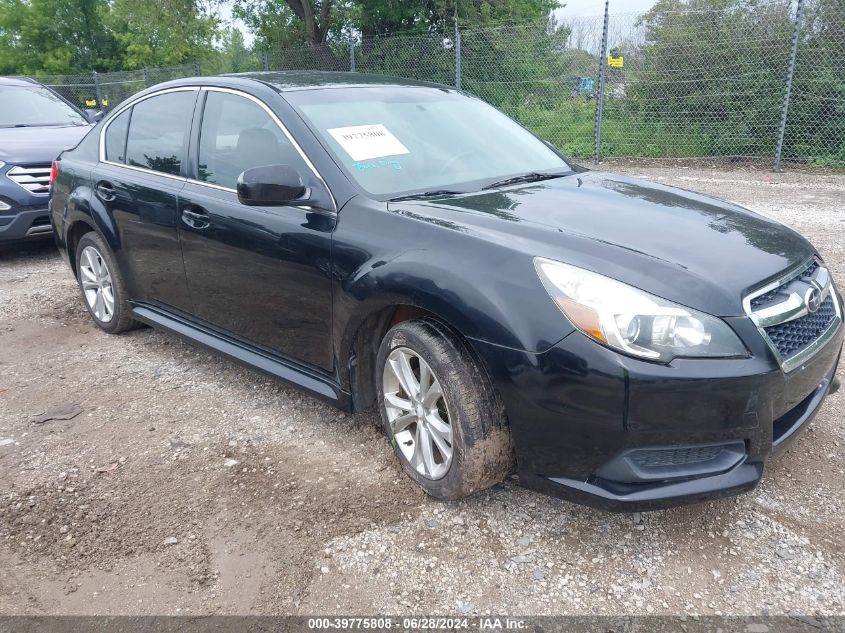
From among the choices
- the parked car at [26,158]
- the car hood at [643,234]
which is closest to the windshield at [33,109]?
the parked car at [26,158]

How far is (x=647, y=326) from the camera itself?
2174 millimetres

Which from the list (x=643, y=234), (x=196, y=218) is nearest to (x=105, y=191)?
(x=196, y=218)

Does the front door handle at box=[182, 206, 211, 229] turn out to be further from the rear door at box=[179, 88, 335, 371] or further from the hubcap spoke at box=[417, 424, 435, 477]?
the hubcap spoke at box=[417, 424, 435, 477]

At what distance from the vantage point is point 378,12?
58.1 feet

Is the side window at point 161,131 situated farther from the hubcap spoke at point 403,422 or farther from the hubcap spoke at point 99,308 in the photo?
the hubcap spoke at point 403,422

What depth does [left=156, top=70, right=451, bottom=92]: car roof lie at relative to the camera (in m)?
3.56

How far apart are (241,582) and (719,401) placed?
1.71 m

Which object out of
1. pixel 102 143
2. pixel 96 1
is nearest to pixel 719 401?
pixel 102 143

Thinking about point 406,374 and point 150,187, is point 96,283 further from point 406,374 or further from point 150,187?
point 406,374

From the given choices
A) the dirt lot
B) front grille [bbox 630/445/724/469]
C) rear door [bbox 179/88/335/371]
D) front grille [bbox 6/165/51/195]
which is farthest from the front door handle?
front grille [bbox 6/165/51/195]

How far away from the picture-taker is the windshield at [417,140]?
313 cm

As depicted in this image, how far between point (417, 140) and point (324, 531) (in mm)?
1872

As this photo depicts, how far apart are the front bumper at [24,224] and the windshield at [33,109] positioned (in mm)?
1593

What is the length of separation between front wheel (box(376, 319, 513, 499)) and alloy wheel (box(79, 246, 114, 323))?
2670 mm
